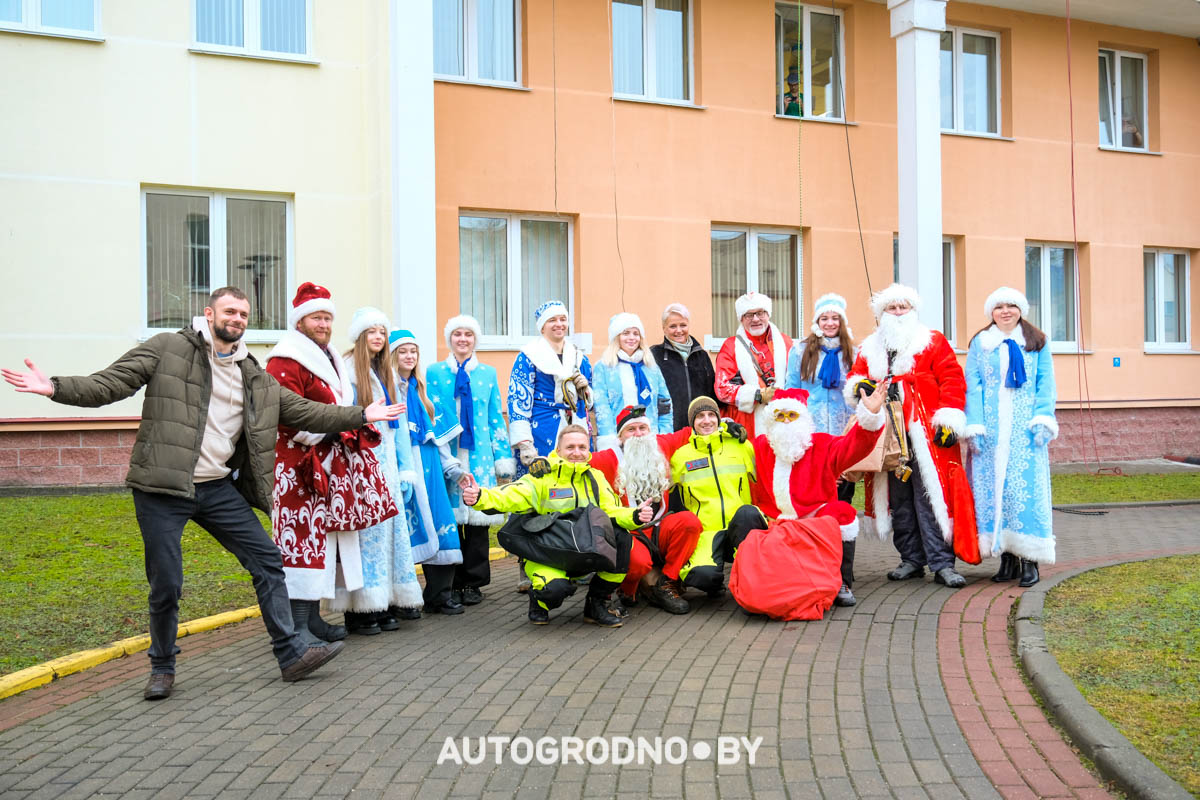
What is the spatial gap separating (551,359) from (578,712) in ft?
11.7

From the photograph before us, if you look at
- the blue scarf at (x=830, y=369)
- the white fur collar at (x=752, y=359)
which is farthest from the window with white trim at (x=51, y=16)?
the blue scarf at (x=830, y=369)

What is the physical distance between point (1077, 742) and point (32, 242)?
12034mm

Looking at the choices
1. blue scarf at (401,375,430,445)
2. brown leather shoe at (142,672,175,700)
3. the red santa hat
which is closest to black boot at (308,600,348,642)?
brown leather shoe at (142,672,175,700)

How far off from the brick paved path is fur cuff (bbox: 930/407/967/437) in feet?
4.55

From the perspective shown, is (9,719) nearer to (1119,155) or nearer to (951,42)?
(951,42)

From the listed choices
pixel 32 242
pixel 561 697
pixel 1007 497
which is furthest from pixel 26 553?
pixel 1007 497

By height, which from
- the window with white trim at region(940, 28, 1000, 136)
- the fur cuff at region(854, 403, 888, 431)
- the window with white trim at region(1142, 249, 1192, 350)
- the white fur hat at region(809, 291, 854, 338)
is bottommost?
the fur cuff at region(854, 403, 888, 431)

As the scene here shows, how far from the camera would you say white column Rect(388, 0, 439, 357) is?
12.5 metres

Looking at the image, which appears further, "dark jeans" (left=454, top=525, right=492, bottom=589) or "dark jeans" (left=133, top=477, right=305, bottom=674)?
"dark jeans" (left=454, top=525, right=492, bottom=589)

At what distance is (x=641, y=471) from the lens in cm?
754

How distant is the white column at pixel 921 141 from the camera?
51.2ft

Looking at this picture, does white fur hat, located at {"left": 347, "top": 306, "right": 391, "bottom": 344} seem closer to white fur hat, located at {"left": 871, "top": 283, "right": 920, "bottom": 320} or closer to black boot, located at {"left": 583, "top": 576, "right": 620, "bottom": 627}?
black boot, located at {"left": 583, "top": 576, "right": 620, "bottom": 627}

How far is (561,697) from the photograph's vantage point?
5.37m

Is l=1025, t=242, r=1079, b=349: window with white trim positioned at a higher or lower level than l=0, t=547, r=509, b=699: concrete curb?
higher
